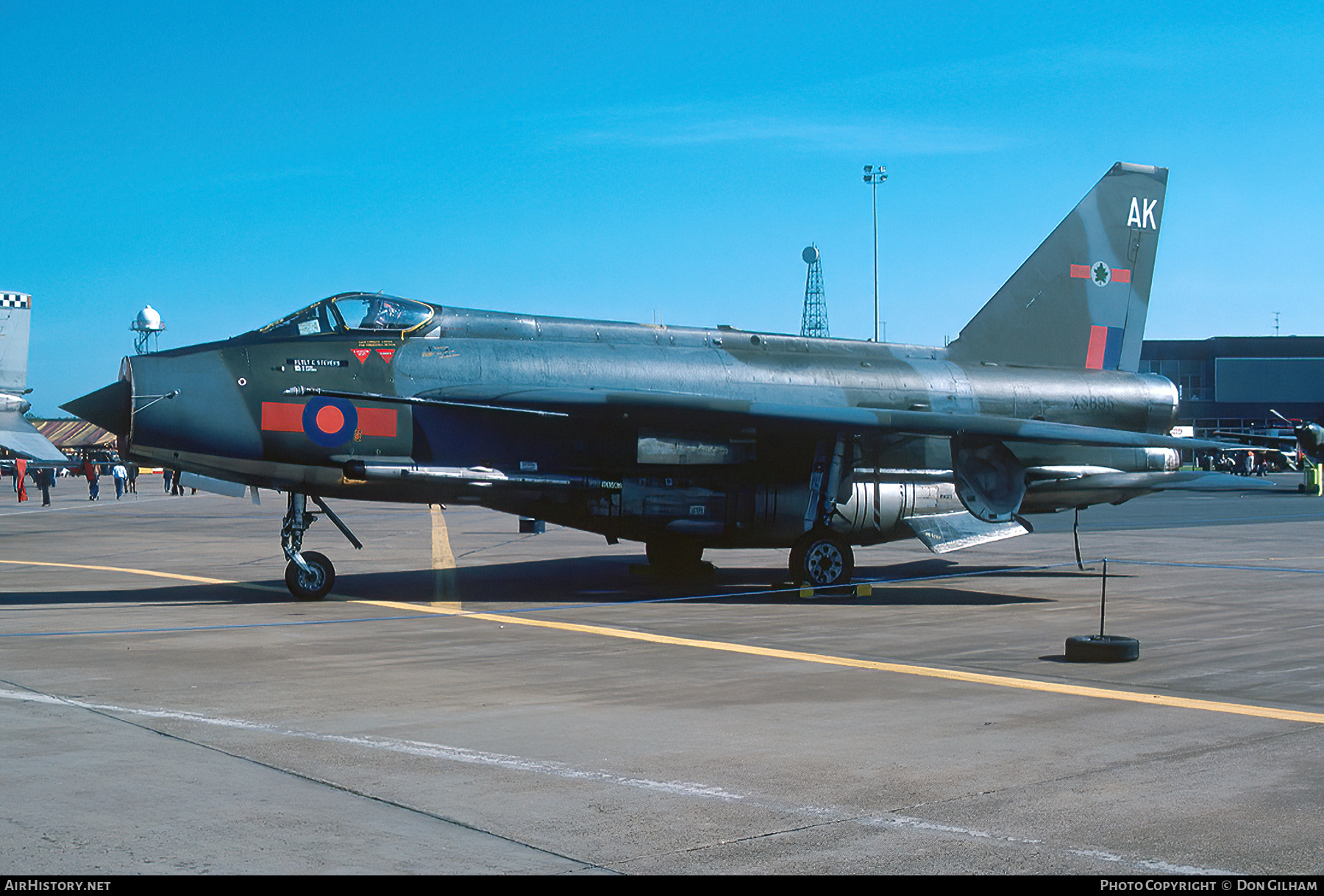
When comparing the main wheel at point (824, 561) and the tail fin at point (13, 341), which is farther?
the tail fin at point (13, 341)

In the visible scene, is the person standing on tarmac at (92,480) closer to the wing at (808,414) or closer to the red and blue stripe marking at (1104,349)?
the wing at (808,414)

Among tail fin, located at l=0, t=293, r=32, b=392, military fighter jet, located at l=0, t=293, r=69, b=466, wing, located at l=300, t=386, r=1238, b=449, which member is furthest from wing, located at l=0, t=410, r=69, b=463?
wing, located at l=300, t=386, r=1238, b=449

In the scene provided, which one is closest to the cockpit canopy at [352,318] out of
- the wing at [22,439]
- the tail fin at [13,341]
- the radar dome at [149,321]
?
the wing at [22,439]

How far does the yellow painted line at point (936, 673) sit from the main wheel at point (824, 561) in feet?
13.4

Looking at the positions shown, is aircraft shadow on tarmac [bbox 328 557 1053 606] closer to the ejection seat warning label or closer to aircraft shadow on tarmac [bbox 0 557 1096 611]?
aircraft shadow on tarmac [bbox 0 557 1096 611]

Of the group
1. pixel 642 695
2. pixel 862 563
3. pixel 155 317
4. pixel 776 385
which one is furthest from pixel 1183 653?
pixel 155 317

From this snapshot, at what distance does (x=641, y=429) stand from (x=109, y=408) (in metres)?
6.35

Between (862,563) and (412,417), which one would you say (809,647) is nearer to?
(412,417)

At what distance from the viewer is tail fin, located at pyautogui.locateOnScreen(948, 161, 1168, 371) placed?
19.1m

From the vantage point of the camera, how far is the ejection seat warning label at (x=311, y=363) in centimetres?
1421

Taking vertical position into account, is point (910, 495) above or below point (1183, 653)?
above

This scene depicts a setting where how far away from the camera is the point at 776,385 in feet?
54.8

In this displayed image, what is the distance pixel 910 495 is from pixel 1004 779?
35.0ft

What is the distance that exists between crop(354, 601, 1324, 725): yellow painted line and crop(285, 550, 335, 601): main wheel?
5.97 ft
